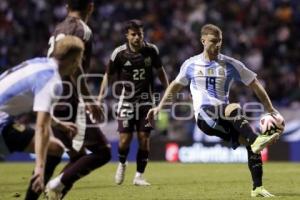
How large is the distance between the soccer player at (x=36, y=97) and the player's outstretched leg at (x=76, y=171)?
757 millimetres

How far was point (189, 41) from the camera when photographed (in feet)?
80.5

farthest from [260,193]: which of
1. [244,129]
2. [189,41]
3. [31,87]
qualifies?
[189,41]

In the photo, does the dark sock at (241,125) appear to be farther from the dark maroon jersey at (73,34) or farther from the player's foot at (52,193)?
the player's foot at (52,193)

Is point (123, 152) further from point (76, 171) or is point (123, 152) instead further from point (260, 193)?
point (76, 171)

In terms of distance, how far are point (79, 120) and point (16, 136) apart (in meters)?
1.33

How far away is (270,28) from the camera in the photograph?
24594 millimetres

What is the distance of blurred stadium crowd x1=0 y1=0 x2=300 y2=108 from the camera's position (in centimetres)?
2347

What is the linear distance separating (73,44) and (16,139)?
1.21 m

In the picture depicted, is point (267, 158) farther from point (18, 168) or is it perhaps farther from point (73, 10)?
point (73, 10)

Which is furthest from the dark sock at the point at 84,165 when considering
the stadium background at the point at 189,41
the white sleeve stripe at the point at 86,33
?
the stadium background at the point at 189,41

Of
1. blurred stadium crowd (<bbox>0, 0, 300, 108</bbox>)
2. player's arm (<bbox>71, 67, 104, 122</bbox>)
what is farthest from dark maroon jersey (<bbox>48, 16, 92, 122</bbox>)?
blurred stadium crowd (<bbox>0, 0, 300, 108</bbox>)

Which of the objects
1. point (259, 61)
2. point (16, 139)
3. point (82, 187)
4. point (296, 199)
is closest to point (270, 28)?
point (259, 61)

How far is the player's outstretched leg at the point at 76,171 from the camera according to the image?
8531 millimetres

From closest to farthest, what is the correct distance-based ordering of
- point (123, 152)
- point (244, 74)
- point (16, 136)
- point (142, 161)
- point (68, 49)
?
point (68, 49) < point (16, 136) < point (244, 74) < point (142, 161) < point (123, 152)
